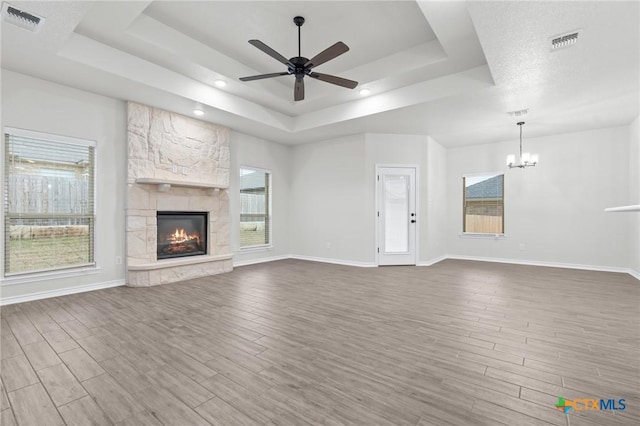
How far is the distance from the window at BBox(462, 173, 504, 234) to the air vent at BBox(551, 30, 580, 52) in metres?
4.50

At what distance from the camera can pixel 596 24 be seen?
2.65 meters

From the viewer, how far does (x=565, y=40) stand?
2.87 metres

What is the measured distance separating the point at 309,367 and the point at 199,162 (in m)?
4.45

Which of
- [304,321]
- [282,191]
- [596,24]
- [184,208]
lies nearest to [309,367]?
[304,321]

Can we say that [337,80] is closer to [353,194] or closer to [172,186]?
[353,194]

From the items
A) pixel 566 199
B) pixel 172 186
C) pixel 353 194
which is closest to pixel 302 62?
pixel 172 186

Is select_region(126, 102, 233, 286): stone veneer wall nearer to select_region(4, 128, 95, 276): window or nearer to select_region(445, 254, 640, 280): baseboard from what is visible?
select_region(4, 128, 95, 276): window

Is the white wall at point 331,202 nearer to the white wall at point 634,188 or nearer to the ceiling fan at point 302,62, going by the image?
the ceiling fan at point 302,62

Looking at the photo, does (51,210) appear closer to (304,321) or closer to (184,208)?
(184,208)

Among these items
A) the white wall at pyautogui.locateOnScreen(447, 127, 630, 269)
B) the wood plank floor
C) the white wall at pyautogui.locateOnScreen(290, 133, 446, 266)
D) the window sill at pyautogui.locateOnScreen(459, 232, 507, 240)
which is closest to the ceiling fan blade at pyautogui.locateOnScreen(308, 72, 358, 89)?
the wood plank floor

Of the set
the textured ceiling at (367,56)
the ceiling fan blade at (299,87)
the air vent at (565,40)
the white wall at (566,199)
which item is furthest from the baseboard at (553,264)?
the ceiling fan blade at (299,87)

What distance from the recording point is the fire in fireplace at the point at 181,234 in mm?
5137

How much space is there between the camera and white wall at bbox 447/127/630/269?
18.9ft

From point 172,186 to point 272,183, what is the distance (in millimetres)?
2432
